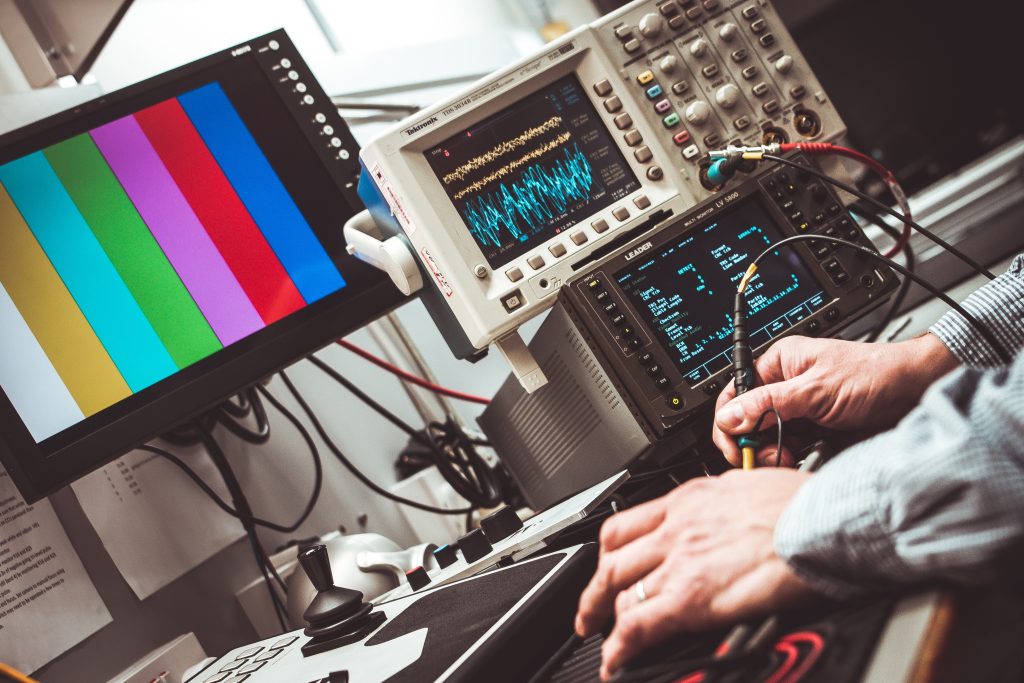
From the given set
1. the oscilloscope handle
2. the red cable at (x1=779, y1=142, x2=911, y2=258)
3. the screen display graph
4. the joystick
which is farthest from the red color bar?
the red cable at (x1=779, y1=142, x2=911, y2=258)

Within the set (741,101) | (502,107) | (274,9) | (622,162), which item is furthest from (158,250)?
(274,9)

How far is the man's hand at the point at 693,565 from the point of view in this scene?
542 mm

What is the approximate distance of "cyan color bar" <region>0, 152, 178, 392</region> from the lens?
1126 millimetres

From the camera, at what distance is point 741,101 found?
1.16 metres

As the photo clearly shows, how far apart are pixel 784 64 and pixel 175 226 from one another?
841 mm

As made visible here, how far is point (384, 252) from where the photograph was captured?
1096 mm

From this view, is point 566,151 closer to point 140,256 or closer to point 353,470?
point 140,256

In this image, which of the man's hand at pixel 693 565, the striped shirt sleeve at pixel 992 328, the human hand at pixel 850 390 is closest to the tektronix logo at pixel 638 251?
the human hand at pixel 850 390

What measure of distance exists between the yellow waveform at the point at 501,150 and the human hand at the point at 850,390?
41 centimetres

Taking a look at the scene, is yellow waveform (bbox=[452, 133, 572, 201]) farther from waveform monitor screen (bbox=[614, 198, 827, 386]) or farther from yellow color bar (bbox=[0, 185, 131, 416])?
yellow color bar (bbox=[0, 185, 131, 416])

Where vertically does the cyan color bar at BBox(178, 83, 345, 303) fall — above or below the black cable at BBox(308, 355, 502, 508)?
above

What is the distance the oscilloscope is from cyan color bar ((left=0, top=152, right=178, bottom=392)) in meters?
0.30

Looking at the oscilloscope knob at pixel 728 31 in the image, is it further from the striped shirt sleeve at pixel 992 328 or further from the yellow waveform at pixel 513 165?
the striped shirt sleeve at pixel 992 328

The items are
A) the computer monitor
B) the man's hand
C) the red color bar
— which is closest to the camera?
the man's hand
